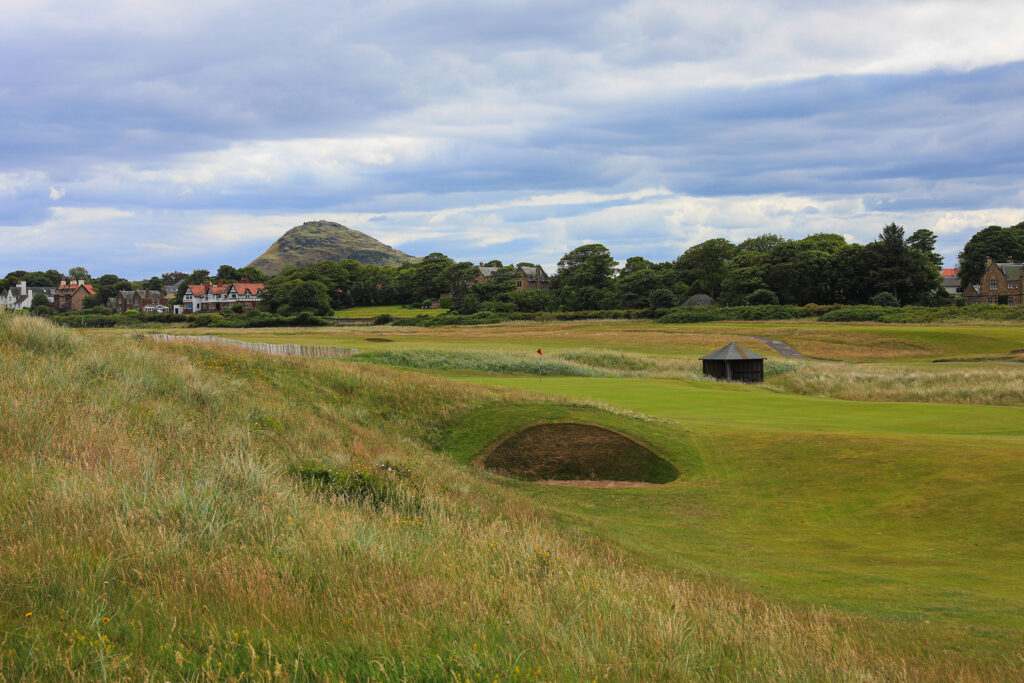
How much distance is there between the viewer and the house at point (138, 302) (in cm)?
14550

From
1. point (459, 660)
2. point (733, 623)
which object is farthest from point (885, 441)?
point (459, 660)

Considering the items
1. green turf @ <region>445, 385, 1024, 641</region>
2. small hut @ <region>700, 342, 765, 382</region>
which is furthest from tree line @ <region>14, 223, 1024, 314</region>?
green turf @ <region>445, 385, 1024, 641</region>

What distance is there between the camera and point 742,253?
389 feet

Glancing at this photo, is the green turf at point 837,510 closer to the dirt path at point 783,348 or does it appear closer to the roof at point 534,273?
the dirt path at point 783,348

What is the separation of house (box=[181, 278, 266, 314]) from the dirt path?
106 metres

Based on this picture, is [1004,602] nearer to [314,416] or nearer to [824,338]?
[314,416]

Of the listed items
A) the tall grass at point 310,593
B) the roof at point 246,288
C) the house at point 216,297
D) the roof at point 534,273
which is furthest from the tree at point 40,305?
the roof at point 534,273

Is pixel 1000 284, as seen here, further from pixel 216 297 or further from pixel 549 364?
pixel 216 297

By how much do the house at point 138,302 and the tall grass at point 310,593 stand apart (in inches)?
6075

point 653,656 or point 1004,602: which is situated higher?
point 653,656

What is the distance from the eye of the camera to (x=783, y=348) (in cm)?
5978

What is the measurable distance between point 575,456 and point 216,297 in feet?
456

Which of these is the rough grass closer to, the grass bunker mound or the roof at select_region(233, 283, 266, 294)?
the grass bunker mound

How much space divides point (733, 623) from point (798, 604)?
2730 mm
